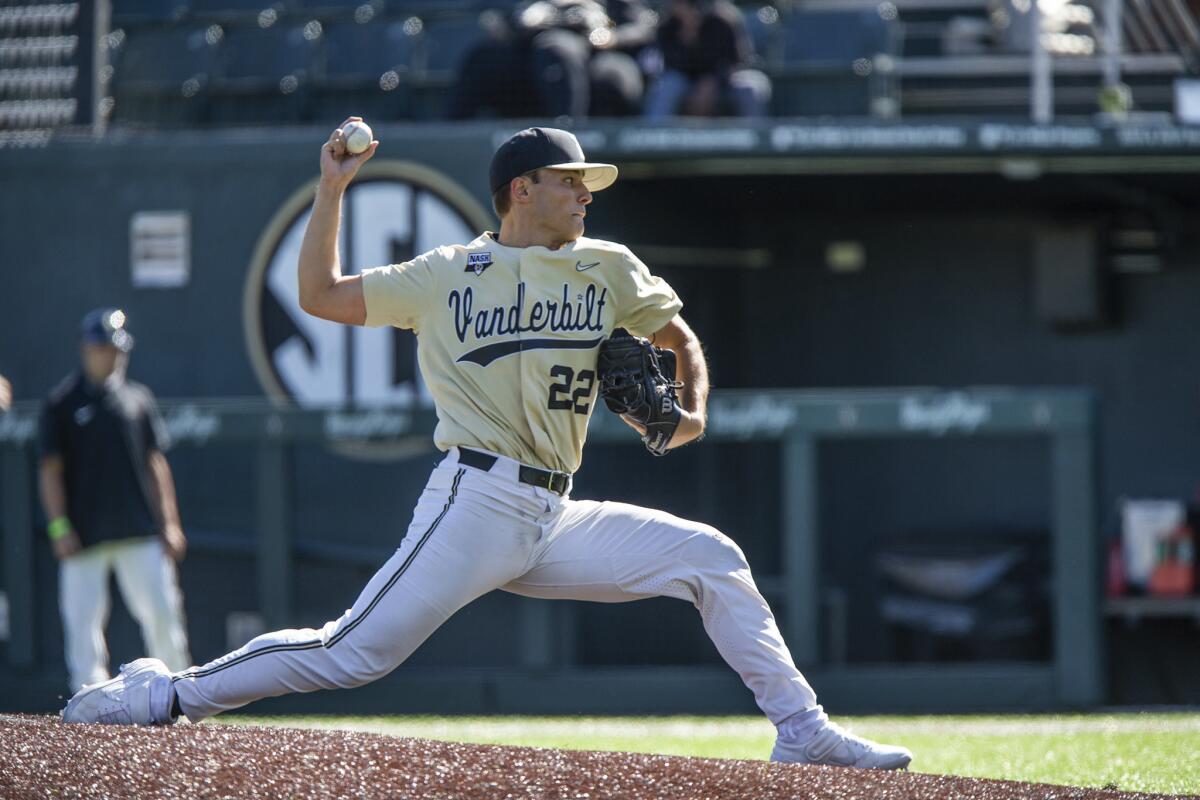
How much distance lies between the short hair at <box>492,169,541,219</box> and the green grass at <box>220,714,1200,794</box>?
2141mm

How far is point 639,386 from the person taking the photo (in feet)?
13.6

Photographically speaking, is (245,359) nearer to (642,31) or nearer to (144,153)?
(144,153)

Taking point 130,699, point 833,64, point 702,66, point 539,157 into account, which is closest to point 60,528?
point 130,699

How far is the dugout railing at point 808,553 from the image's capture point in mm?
8047

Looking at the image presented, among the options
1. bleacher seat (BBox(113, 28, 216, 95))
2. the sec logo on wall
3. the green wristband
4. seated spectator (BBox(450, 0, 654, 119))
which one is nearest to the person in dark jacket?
the green wristband

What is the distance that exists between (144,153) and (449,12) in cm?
248

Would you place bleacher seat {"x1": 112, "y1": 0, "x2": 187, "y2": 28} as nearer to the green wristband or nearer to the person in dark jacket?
the person in dark jacket

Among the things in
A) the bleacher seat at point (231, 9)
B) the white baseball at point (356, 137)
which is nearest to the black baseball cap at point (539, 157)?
the white baseball at point (356, 137)

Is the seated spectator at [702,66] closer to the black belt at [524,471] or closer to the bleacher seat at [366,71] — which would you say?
the bleacher seat at [366,71]

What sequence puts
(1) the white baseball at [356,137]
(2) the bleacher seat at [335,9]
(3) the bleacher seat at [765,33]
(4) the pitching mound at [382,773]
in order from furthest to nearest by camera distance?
(2) the bleacher seat at [335,9]
(3) the bleacher seat at [765,33]
(1) the white baseball at [356,137]
(4) the pitching mound at [382,773]

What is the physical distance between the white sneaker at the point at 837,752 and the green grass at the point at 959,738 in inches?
27.1

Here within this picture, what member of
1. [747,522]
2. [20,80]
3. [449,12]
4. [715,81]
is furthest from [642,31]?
[20,80]

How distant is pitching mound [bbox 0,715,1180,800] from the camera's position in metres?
3.71

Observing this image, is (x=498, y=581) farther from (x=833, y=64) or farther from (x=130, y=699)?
(x=833, y=64)
